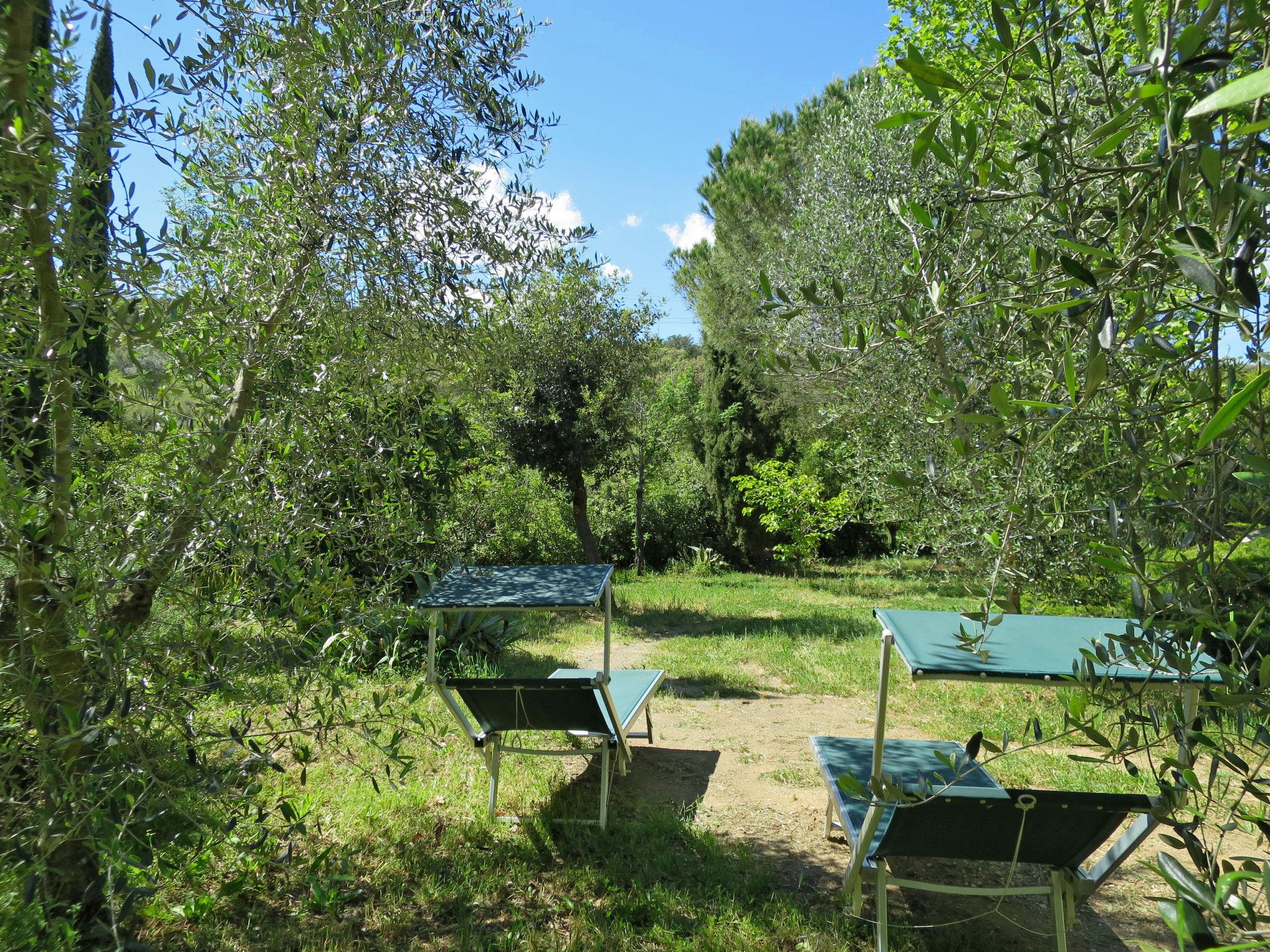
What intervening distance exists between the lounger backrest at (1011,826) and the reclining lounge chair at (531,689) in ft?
5.27

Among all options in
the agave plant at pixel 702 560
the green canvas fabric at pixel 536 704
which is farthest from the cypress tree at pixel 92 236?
the agave plant at pixel 702 560

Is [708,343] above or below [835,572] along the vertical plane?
above

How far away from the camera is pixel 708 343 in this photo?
18.6 m

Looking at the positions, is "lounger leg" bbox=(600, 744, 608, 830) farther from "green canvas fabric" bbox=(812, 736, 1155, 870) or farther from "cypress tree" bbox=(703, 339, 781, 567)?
"cypress tree" bbox=(703, 339, 781, 567)

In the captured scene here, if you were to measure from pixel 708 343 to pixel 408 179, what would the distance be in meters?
15.3

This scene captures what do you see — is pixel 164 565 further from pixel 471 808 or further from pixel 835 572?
pixel 835 572

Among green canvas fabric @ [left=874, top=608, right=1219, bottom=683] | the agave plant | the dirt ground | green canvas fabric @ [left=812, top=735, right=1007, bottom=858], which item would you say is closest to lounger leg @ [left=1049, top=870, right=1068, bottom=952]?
the dirt ground

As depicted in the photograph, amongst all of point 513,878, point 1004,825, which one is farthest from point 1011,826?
point 513,878

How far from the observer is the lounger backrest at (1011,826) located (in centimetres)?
270

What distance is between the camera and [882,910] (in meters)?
2.96

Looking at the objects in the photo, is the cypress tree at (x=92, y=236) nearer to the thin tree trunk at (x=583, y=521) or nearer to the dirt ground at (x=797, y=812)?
the dirt ground at (x=797, y=812)

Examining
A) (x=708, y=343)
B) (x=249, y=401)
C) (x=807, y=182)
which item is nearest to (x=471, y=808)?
(x=249, y=401)

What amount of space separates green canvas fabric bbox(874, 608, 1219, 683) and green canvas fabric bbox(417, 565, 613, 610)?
57.1 inches

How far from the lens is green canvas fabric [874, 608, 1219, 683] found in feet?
9.39
